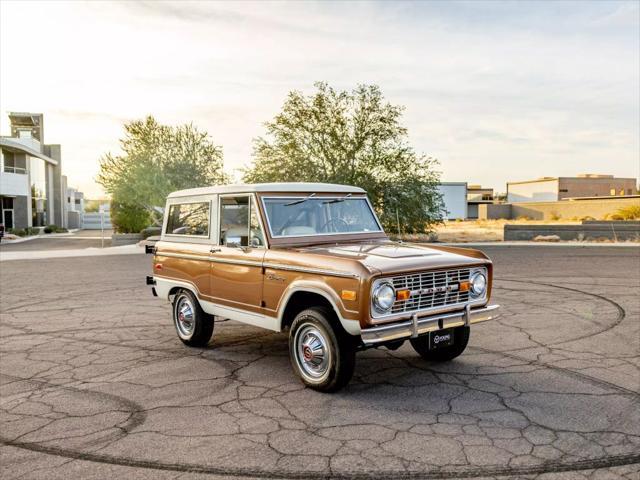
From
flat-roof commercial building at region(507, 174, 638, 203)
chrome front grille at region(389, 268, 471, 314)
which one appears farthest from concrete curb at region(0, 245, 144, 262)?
flat-roof commercial building at region(507, 174, 638, 203)

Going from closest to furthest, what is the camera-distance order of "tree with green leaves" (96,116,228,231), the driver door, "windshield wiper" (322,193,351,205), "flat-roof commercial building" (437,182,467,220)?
1. the driver door
2. "windshield wiper" (322,193,351,205)
3. "tree with green leaves" (96,116,228,231)
4. "flat-roof commercial building" (437,182,467,220)

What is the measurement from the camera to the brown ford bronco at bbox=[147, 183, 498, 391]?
537 centimetres

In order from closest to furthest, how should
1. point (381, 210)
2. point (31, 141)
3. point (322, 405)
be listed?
point (322, 405) → point (381, 210) → point (31, 141)

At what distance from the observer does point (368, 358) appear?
23.2ft

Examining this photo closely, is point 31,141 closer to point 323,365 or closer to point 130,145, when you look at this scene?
point 130,145

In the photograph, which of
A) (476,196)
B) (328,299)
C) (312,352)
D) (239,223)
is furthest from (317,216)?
(476,196)

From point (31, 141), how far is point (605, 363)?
2416 inches

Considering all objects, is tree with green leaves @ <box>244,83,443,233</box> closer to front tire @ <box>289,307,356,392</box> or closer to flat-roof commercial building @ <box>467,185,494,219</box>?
front tire @ <box>289,307,356,392</box>

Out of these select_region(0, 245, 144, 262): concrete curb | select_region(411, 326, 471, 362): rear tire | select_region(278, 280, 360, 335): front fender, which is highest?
select_region(278, 280, 360, 335): front fender

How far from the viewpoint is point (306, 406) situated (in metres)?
5.38

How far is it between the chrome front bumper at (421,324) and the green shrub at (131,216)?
36.5 meters

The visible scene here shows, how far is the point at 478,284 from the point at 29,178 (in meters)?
53.8

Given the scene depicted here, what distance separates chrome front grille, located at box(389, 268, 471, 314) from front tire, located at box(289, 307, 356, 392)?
59 cm

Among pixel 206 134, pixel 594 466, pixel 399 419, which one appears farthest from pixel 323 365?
pixel 206 134
